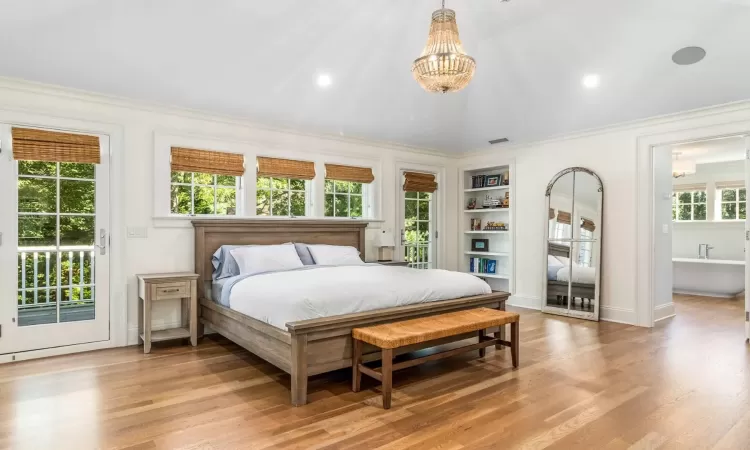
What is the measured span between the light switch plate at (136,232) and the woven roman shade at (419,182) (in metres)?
3.49

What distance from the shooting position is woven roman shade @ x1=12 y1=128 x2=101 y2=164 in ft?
12.4

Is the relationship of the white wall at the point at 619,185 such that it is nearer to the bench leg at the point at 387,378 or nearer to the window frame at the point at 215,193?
the bench leg at the point at 387,378

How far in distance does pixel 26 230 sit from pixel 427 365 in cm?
364

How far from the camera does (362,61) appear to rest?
4480mm

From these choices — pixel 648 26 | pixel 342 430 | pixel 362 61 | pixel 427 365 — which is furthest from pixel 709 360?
pixel 362 61

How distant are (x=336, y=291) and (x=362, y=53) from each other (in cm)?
247

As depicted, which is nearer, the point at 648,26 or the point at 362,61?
the point at 648,26

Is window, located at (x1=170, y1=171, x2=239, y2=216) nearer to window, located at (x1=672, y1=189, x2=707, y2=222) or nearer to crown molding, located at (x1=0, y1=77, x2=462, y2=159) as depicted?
crown molding, located at (x1=0, y1=77, x2=462, y2=159)

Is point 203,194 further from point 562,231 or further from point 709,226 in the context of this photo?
point 709,226

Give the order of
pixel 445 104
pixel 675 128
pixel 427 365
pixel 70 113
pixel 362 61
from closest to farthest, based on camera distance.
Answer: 1. pixel 427 365
2. pixel 70 113
3. pixel 362 61
4. pixel 675 128
5. pixel 445 104

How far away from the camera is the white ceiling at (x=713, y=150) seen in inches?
249

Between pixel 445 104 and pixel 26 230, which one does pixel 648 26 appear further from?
pixel 26 230

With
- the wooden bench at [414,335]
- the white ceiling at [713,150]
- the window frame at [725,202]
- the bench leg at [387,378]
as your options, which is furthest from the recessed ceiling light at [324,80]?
the window frame at [725,202]

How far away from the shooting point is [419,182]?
21.7 feet
